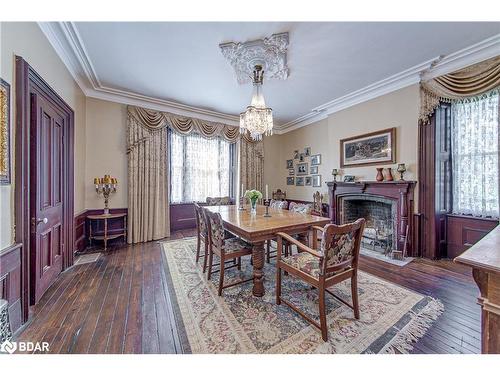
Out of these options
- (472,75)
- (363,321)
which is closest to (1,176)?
(363,321)

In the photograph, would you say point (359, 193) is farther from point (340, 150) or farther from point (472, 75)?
point (472, 75)

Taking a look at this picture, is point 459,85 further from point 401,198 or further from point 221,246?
point 221,246

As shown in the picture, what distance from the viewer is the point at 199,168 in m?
5.02

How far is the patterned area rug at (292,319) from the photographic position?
58.2 inches

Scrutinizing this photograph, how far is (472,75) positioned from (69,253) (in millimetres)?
5889

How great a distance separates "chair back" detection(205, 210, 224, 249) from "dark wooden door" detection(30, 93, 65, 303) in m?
1.65

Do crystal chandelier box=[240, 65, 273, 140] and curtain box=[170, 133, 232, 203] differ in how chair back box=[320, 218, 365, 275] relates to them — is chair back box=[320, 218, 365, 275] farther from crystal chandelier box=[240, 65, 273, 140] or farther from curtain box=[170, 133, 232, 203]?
curtain box=[170, 133, 232, 203]

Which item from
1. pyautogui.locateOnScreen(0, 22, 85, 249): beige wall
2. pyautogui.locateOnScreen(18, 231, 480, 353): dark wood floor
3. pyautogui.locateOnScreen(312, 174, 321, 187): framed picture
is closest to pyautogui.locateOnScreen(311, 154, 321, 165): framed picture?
pyautogui.locateOnScreen(312, 174, 321, 187): framed picture

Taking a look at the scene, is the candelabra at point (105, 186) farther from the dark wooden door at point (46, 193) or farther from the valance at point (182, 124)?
the valance at point (182, 124)

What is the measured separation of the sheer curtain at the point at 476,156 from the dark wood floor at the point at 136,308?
95cm

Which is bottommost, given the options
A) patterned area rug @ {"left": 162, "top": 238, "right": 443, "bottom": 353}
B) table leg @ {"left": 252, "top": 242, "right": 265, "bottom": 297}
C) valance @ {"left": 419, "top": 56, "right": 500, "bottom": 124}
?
patterned area rug @ {"left": 162, "top": 238, "right": 443, "bottom": 353}

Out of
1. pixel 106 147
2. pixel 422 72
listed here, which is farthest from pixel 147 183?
pixel 422 72

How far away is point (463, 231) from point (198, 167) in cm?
497

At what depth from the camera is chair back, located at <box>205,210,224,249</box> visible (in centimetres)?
219
